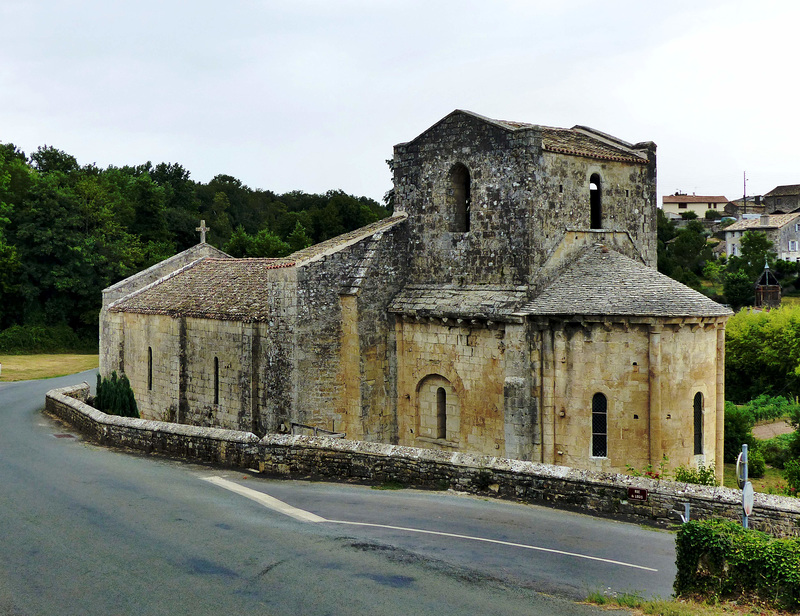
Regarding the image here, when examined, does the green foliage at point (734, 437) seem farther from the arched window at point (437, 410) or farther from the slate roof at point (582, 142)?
the arched window at point (437, 410)

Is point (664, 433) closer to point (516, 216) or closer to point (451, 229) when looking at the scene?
point (516, 216)

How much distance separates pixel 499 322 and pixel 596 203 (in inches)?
199

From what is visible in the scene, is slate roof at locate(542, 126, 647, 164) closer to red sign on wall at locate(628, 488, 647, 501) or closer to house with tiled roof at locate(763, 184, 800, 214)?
red sign on wall at locate(628, 488, 647, 501)

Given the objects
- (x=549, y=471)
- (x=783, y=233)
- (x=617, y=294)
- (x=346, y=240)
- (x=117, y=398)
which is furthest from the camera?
(x=783, y=233)

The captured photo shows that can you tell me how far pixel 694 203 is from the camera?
13900 cm

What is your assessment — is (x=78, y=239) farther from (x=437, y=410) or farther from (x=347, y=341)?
(x=437, y=410)

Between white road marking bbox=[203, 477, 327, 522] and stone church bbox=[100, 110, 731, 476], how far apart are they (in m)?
4.23

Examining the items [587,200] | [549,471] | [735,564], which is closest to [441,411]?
[549,471]

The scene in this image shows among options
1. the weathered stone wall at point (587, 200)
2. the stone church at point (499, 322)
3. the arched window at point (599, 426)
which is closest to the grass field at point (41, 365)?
the stone church at point (499, 322)

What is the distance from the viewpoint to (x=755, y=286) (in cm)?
6438

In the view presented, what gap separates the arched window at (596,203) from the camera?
70.5 ft

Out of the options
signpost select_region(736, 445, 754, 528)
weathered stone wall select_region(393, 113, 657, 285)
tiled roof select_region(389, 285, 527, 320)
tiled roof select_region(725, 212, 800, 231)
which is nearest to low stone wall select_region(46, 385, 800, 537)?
signpost select_region(736, 445, 754, 528)

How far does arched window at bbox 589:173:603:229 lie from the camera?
21.5 m

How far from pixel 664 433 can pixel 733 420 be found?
10880 mm
